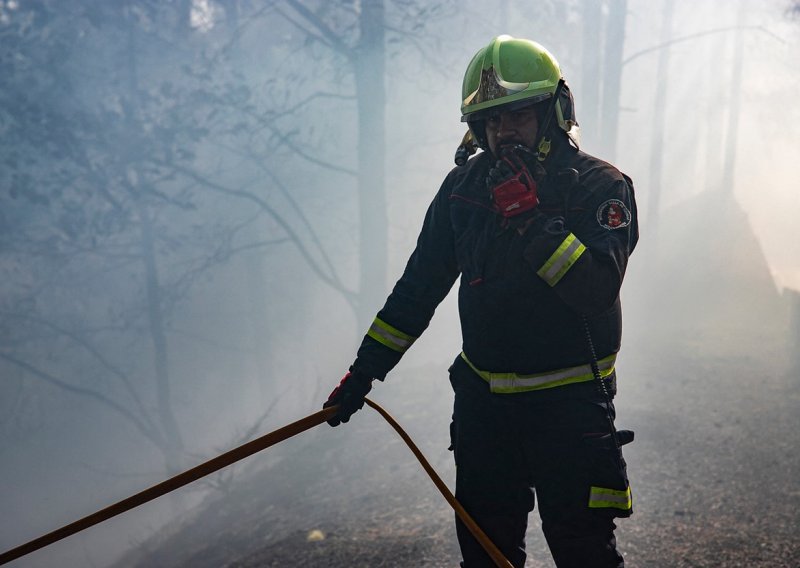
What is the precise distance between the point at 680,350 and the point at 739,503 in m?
6.95

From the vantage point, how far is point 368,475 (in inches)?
293

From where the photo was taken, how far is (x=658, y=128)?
20750mm

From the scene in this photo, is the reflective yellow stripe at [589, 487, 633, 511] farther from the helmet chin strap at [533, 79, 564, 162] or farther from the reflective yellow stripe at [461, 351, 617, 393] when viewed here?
the helmet chin strap at [533, 79, 564, 162]

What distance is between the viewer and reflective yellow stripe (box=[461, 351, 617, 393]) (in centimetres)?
204

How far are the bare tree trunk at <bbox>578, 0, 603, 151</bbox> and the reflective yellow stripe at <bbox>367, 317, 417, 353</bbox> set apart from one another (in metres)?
16.4

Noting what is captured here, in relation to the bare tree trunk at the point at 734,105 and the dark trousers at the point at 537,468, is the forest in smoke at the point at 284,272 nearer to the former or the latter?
the bare tree trunk at the point at 734,105

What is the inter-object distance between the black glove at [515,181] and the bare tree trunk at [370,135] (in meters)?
9.27

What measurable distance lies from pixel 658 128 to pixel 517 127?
21.5 metres

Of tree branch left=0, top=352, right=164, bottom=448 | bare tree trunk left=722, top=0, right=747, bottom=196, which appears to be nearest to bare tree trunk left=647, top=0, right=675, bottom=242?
bare tree trunk left=722, top=0, right=747, bottom=196

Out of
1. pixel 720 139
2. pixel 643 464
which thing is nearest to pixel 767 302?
pixel 643 464

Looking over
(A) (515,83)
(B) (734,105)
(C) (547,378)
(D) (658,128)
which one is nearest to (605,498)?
(C) (547,378)

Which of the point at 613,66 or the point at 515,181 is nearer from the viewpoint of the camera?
the point at 515,181

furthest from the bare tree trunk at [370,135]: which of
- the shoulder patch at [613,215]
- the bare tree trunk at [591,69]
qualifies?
the shoulder patch at [613,215]

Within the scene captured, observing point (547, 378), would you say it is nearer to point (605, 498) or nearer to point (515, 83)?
point (605, 498)
